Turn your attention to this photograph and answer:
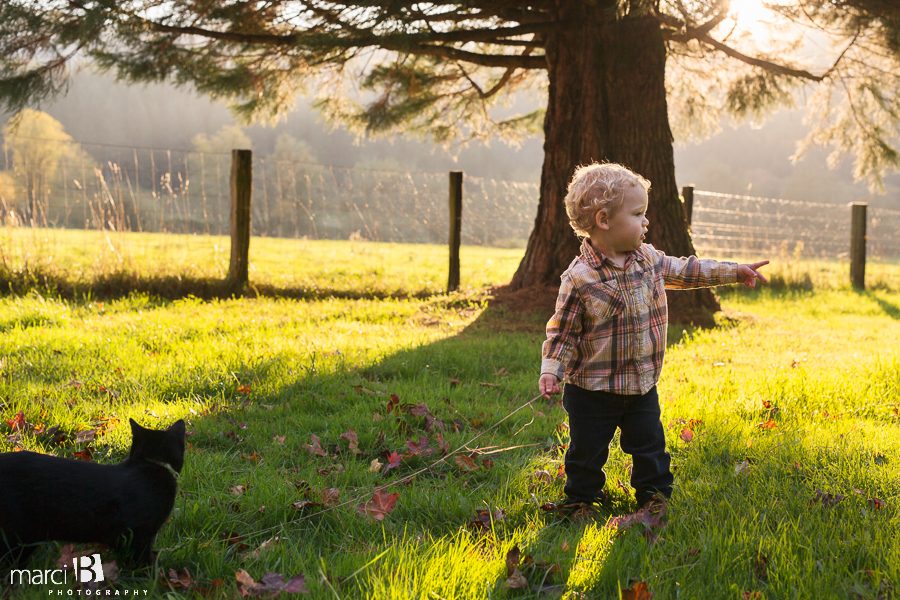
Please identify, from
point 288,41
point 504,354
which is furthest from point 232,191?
point 504,354

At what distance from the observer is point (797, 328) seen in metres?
6.89

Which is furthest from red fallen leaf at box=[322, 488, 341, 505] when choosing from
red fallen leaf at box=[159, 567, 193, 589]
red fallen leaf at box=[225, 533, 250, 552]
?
red fallen leaf at box=[159, 567, 193, 589]

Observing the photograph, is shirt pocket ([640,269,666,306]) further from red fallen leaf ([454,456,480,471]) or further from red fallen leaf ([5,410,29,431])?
red fallen leaf ([5,410,29,431])

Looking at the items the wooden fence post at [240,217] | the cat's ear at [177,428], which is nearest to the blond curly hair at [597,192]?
the cat's ear at [177,428]

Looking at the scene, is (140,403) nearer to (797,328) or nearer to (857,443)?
(857,443)

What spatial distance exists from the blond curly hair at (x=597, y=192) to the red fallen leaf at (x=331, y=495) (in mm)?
1515

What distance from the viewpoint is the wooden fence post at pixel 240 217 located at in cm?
802

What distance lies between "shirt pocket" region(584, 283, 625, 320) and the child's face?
0.63 ft

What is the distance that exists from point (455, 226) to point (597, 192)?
22.2 feet

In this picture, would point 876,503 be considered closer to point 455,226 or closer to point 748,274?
point 748,274

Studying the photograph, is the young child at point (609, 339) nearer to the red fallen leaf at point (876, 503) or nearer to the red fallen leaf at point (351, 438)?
the red fallen leaf at point (876, 503)

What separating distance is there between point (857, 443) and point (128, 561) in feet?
10.7

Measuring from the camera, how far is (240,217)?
812 cm

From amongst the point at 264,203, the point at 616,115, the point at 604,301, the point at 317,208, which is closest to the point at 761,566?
the point at 604,301
